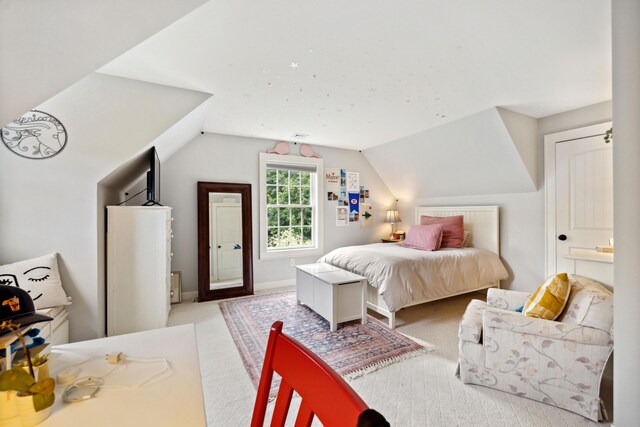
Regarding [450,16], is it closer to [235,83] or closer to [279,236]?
[235,83]

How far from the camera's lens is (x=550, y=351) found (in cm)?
163

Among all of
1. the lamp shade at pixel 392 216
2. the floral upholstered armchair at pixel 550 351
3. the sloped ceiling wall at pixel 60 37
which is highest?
the sloped ceiling wall at pixel 60 37

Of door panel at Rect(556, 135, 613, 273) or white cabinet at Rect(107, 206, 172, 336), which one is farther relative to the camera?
door panel at Rect(556, 135, 613, 273)

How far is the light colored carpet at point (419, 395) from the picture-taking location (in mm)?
1579

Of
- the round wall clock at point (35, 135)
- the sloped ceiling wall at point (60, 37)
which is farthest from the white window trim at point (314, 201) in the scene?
the sloped ceiling wall at point (60, 37)

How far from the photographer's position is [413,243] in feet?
12.7

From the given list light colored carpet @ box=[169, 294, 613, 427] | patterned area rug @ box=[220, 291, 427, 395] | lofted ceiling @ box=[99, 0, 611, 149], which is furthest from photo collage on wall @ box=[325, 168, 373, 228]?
light colored carpet @ box=[169, 294, 613, 427]

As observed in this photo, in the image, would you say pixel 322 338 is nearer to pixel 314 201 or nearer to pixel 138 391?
pixel 138 391

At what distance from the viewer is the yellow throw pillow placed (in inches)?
68.1

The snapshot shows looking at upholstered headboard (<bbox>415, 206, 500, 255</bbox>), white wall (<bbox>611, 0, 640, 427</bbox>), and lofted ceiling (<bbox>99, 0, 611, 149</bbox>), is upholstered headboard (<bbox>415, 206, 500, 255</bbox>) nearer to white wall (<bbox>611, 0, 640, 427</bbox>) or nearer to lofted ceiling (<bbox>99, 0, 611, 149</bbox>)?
lofted ceiling (<bbox>99, 0, 611, 149</bbox>)

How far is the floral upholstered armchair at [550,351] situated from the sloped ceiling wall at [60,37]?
2.46 metres

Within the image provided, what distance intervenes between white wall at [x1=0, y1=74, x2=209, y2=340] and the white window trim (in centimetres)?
192

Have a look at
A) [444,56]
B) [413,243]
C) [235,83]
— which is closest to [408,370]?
[413,243]

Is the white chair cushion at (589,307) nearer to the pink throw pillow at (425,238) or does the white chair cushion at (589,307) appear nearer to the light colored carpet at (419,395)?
the light colored carpet at (419,395)
